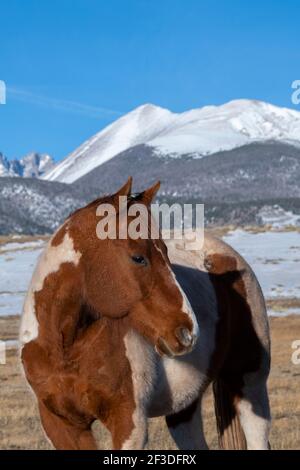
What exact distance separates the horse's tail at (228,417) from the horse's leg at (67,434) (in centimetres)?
217

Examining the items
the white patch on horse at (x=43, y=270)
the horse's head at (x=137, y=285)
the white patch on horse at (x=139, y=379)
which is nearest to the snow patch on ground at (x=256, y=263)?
the white patch on horse at (x=139, y=379)

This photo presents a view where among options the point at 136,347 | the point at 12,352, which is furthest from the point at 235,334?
the point at 12,352

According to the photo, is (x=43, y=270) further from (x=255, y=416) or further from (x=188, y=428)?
(x=255, y=416)

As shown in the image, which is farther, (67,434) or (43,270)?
(43,270)

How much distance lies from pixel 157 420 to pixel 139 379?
706cm

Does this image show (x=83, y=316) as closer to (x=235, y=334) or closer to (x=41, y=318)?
(x=41, y=318)

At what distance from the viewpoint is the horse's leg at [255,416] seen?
8133 millimetres

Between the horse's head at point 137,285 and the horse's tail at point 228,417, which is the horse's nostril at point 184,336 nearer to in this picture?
the horse's head at point 137,285

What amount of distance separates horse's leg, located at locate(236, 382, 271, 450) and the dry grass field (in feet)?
4.85

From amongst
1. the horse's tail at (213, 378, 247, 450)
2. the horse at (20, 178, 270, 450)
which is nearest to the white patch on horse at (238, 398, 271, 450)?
the horse's tail at (213, 378, 247, 450)

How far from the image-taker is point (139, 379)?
6523 millimetres

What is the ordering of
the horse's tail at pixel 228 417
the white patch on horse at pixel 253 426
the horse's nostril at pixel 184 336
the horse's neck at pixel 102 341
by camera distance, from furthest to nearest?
the horse's tail at pixel 228 417 → the white patch on horse at pixel 253 426 → the horse's neck at pixel 102 341 → the horse's nostril at pixel 184 336

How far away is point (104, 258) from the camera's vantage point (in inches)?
250

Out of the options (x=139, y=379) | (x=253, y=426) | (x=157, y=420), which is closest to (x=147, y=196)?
(x=139, y=379)
